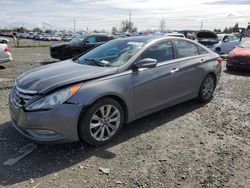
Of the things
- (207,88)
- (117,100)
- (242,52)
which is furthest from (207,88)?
(242,52)

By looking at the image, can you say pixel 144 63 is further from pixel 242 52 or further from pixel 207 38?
pixel 207 38

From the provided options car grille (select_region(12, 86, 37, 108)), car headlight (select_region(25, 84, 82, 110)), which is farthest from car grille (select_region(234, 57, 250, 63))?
car grille (select_region(12, 86, 37, 108))

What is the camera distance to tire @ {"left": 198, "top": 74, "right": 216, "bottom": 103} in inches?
228

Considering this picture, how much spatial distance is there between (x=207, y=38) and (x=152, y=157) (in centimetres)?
1577

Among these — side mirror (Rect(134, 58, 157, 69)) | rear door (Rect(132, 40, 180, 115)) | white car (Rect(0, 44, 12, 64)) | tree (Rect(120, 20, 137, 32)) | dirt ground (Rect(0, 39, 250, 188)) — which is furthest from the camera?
tree (Rect(120, 20, 137, 32))

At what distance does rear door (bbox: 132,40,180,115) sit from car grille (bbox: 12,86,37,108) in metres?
1.54

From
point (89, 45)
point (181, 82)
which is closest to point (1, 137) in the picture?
point (181, 82)

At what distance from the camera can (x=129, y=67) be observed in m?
4.20

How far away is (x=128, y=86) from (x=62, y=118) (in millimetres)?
1138

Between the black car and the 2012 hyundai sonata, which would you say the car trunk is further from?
the 2012 hyundai sonata

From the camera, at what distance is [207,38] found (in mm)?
17906

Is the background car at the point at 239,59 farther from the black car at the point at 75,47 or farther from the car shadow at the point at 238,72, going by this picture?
the black car at the point at 75,47

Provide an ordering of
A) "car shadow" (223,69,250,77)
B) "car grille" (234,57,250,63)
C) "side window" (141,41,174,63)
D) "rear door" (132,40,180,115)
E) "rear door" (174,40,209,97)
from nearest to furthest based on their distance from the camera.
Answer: "rear door" (132,40,180,115) → "side window" (141,41,174,63) → "rear door" (174,40,209,97) → "car shadow" (223,69,250,77) → "car grille" (234,57,250,63)

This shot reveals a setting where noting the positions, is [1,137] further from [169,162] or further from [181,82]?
[181,82]
